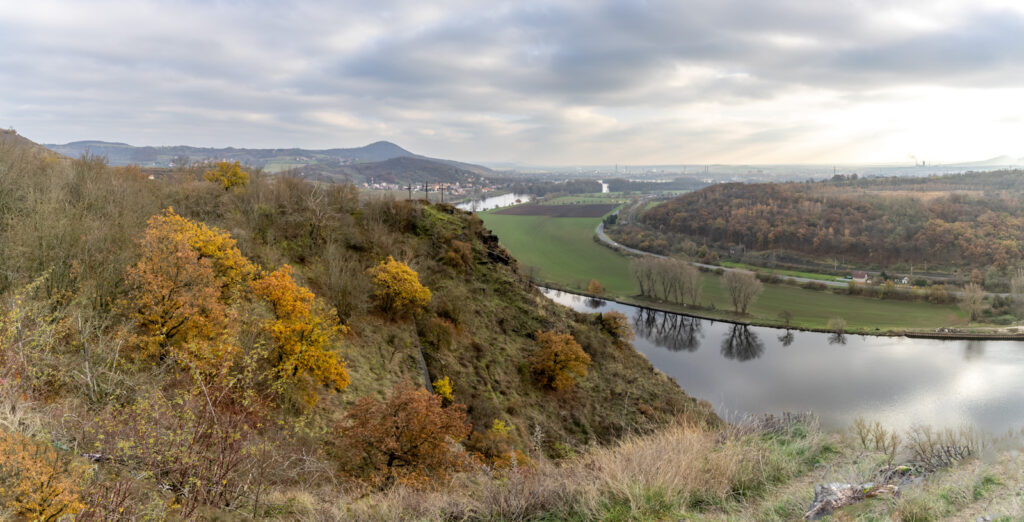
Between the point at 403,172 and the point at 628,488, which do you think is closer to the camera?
the point at 628,488

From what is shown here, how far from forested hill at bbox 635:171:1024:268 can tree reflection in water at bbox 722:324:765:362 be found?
127 ft

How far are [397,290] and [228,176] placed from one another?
632 inches

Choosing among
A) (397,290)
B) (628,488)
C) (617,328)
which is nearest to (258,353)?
(628,488)

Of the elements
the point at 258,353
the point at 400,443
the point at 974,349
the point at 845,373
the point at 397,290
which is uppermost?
the point at 258,353

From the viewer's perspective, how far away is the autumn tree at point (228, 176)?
27188 mm

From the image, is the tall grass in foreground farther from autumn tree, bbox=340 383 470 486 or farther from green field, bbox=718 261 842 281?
green field, bbox=718 261 842 281

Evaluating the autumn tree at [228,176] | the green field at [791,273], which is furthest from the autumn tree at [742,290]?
the autumn tree at [228,176]

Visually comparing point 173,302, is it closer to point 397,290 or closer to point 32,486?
point 32,486

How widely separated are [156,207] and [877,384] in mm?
45446

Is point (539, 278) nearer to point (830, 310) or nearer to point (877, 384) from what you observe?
point (830, 310)

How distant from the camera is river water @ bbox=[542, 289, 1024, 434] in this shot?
2862 centimetres

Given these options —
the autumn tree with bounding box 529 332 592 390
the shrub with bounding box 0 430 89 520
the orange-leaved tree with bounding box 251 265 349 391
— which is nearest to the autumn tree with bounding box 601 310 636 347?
the autumn tree with bounding box 529 332 592 390

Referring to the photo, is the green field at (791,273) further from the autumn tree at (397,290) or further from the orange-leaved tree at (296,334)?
the orange-leaved tree at (296,334)

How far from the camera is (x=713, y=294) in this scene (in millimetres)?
54250
